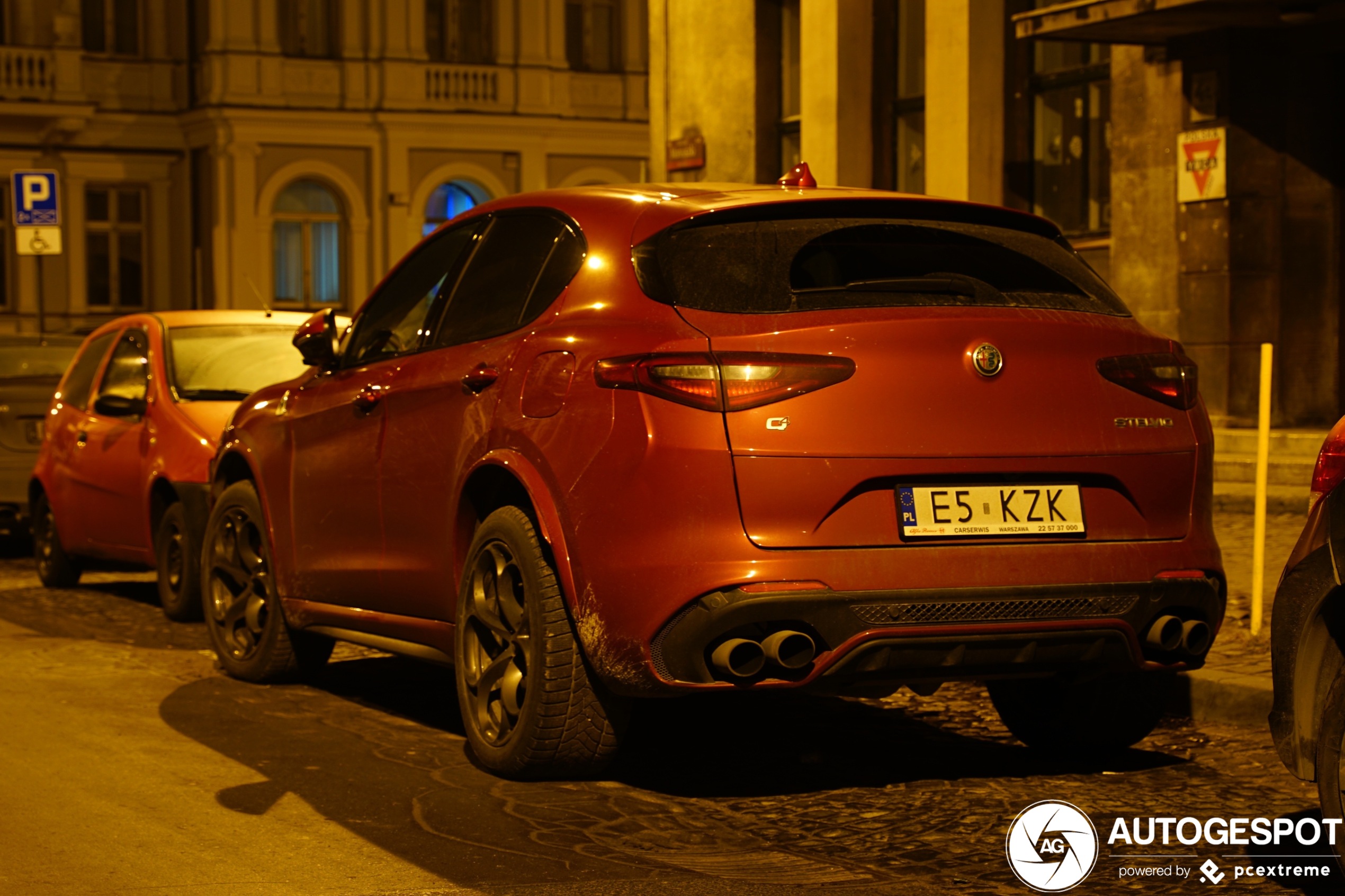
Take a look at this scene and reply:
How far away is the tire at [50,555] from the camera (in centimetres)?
1161

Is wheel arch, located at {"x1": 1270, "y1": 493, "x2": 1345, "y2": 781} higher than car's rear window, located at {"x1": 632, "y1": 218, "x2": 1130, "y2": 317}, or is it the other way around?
car's rear window, located at {"x1": 632, "y1": 218, "x2": 1130, "y2": 317}

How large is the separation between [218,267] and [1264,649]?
3199cm

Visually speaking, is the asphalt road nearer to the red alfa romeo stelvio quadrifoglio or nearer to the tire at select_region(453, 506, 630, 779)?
the tire at select_region(453, 506, 630, 779)

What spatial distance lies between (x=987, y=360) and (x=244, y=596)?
3.68m

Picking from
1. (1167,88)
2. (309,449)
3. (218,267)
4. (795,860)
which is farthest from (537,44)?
(795,860)

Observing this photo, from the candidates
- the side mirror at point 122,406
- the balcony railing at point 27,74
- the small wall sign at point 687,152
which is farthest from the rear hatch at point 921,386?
the balcony railing at point 27,74

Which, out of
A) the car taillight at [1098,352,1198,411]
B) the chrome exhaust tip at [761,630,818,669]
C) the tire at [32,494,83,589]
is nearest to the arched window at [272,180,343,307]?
the tire at [32,494,83,589]

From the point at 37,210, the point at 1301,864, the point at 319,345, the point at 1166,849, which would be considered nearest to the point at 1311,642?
the point at 1301,864

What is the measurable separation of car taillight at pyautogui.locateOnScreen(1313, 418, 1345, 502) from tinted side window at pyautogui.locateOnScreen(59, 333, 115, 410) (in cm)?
838

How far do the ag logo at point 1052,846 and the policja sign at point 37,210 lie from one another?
61.0ft

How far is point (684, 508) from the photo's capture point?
520cm

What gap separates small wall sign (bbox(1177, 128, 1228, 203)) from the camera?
1555 centimetres

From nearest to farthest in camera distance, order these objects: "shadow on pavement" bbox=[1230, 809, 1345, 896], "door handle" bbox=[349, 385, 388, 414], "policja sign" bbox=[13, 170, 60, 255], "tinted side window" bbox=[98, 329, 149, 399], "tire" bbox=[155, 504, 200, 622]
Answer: "shadow on pavement" bbox=[1230, 809, 1345, 896] < "door handle" bbox=[349, 385, 388, 414] < "tire" bbox=[155, 504, 200, 622] < "tinted side window" bbox=[98, 329, 149, 399] < "policja sign" bbox=[13, 170, 60, 255]

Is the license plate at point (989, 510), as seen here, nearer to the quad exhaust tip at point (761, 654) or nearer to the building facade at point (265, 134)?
the quad exhaust tip at point (761, 654)
